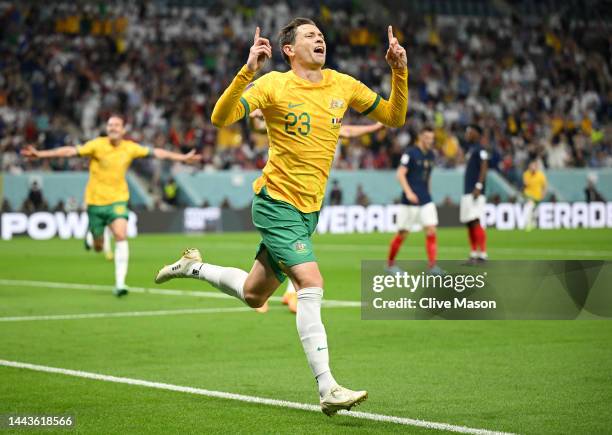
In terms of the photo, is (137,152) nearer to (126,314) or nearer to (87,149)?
(87,149)

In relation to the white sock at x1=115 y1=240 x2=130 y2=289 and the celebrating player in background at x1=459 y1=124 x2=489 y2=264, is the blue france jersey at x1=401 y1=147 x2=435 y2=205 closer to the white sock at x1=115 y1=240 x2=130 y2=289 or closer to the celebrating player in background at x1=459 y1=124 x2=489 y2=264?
the celebrating player in background at x1=459 y1=124 x2=489 y2=264

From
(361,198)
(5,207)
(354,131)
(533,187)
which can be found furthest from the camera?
(361,198)

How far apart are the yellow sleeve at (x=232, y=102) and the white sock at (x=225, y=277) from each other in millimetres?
1569

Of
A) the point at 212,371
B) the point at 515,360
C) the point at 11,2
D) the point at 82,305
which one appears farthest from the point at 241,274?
the point at 11,2

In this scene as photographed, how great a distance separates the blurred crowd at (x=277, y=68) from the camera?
120 feet

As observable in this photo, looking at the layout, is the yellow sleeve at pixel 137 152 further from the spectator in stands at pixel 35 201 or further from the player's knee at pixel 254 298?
the spectator in stands at pixel 35 201

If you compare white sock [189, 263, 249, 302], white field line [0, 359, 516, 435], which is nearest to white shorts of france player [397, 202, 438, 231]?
white sock [189, 263, 249, 302]

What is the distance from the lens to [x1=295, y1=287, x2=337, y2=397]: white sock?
7133 millimetres

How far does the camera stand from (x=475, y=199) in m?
20.9

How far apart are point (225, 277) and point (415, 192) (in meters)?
11.3

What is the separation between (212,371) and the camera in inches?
365

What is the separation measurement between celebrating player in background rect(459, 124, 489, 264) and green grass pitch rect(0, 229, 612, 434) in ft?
15.2

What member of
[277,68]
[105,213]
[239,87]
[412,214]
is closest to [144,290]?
[105,213]

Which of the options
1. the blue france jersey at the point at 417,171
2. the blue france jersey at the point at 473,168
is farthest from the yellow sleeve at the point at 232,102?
the blue france jersey at the point at 473,168
